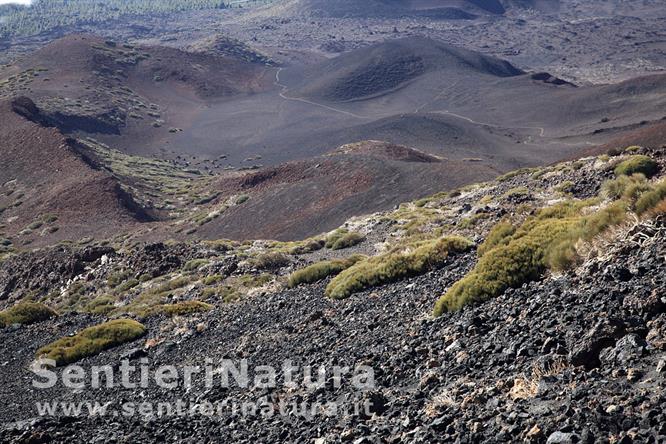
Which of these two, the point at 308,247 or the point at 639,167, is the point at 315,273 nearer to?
the point at 308,247

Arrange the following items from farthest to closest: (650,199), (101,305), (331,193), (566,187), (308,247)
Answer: (331,193) → (308,247) → (101,305) → (566,187) → (650,199)

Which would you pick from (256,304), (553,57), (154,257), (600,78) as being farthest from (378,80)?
(256,304)

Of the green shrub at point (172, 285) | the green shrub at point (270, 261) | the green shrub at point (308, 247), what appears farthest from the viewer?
the green shrub at point (308, 247)

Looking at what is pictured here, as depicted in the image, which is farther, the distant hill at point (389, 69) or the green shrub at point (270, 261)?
the distant hill at point (389, 69)

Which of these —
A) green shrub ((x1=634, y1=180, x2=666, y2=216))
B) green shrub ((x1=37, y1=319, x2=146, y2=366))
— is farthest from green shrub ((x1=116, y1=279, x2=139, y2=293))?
green shrub ((x1=634, y1=180, x2=666, y2=216))

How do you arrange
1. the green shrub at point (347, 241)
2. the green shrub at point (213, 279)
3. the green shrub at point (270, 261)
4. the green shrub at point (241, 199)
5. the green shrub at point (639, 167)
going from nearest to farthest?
the green shrub at point (639, 167)
the green shrub at point (213, 279)
the green shrub at point (270, 261)
the green shrub at point (347, 241)
the green shrub at point (241, 199)

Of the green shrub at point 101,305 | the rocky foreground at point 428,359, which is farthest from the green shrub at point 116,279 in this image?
the rocky foreground at point 428,359

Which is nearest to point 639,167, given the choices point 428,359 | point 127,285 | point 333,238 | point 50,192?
point 333,238

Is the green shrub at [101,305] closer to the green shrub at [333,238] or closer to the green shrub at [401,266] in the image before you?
the green shrub at [333,238]
